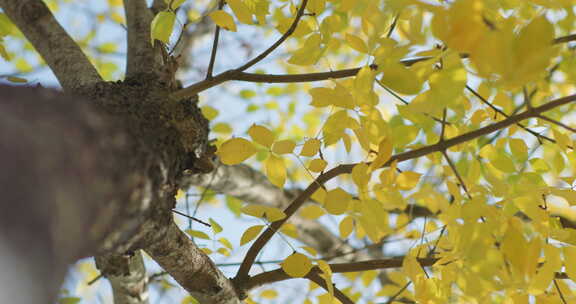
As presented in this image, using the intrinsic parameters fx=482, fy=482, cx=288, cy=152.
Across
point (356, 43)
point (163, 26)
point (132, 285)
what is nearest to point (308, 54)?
point (356, 43)

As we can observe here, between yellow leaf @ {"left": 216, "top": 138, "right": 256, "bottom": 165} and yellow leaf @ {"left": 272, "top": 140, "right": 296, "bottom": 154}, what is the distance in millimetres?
50

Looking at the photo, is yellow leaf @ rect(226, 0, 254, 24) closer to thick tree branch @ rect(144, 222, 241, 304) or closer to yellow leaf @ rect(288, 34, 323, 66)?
yellow leaf @ rect(288, 34, 323, 66)

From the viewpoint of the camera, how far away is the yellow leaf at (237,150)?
104 centimetres

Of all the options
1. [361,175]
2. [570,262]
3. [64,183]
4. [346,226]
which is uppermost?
[346,226]

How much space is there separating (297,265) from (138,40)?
32.9 inches

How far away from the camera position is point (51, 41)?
135 centimetres

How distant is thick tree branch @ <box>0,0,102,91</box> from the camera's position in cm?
124

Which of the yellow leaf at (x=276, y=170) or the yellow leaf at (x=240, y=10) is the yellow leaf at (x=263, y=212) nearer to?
the yellow leaf at (x=276, y=170)

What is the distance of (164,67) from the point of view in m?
1.26

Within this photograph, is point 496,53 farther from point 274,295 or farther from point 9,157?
point 274,295

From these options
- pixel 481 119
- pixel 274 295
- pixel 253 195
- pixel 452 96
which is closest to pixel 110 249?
pixel 452 96

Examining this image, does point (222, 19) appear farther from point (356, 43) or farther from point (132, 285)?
point (132, 285)

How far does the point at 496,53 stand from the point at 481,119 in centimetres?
69

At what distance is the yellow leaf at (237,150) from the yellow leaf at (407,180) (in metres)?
0.32
